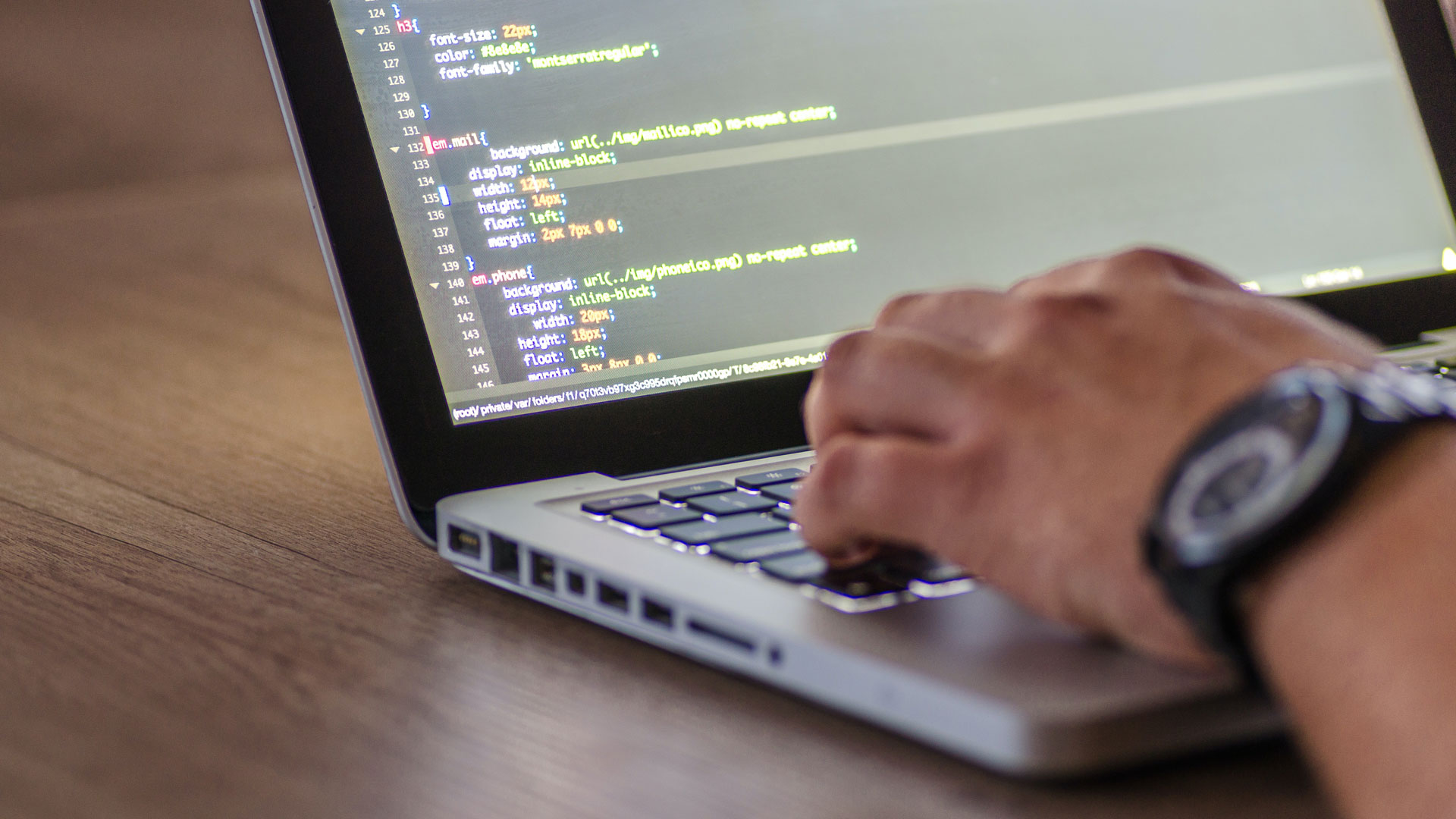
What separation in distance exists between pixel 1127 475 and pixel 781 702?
126 mm

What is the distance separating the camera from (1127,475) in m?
0.36

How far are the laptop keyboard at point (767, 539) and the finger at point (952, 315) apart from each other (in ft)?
0.27

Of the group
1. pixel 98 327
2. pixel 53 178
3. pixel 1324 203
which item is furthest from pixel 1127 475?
pixel 53 178

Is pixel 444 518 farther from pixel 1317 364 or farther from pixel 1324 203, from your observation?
pixel 1324 203

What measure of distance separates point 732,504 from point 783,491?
0.09 ft

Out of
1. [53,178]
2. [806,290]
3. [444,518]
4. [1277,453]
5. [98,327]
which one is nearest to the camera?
[1277,453]

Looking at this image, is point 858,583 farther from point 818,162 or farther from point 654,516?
point 818,162

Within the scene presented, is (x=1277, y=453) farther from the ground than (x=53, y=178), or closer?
closer

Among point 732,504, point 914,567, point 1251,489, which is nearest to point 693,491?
point 732,504

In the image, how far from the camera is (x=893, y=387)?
420 mm

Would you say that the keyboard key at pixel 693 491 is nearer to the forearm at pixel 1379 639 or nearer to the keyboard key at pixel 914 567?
the keyboard key at pixel 914 567

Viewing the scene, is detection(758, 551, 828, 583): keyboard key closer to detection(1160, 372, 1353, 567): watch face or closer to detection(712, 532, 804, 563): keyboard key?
detection(712, 532, 804, 563): keyboard key

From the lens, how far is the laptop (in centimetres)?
50

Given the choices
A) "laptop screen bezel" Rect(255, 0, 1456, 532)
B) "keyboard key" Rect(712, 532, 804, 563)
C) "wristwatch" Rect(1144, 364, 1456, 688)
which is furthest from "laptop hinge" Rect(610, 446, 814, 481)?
"wristwatch" Rect(1144, 364, 1456, 688)
